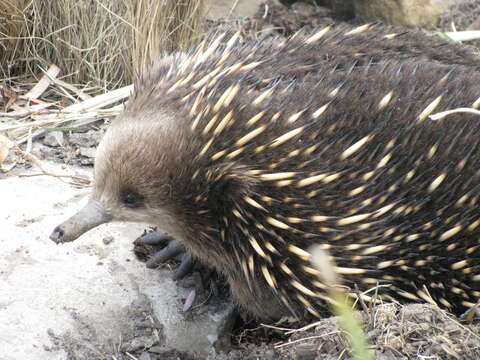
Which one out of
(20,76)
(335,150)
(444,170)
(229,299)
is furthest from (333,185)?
(20,76)

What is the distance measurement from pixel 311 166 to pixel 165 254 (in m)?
1.13

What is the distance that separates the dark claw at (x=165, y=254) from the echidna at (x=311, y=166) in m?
0.61

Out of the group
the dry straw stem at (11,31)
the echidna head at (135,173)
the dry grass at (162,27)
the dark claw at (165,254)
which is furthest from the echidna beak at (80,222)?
the dry straw stem at (11,31)

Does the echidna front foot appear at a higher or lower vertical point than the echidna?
lower

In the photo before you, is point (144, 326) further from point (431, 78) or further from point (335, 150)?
point (431, 78)

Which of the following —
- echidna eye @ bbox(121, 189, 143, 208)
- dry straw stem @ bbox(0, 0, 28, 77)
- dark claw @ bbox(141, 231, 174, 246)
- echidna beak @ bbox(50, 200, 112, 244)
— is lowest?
dark claw @ bbox(141, 231, 174, 246)

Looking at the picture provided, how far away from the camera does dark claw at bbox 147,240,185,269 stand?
343 centimetres

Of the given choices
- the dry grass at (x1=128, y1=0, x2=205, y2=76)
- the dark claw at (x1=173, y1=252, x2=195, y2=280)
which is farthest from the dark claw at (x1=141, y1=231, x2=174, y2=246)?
the dry grass at (x1=128, y1=0, x2=205, y2=76)

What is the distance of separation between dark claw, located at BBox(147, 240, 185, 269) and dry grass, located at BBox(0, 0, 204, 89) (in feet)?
5.20

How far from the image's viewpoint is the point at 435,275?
2.82 m

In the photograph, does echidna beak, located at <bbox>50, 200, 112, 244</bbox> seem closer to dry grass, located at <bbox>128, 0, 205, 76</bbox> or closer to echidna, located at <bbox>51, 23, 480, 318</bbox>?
echidna, located at <bbox>51, 23, 480, 318</bbox>

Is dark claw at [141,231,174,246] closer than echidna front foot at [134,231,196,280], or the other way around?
echidna front foot at [134,231,196,280]

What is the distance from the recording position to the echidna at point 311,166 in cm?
259

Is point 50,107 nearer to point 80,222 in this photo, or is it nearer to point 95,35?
point 95,35
